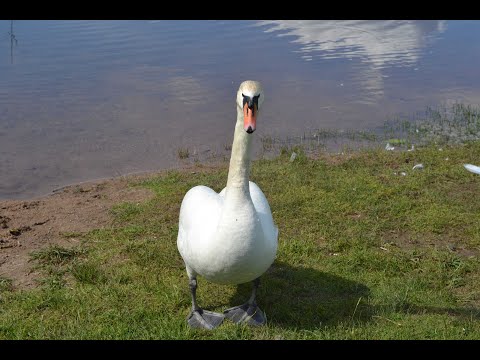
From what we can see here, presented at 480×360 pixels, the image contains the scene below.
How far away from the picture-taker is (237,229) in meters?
4.19

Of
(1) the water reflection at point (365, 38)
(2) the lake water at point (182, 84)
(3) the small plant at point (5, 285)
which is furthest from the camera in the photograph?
(1) the water reflection at point (365, 38)

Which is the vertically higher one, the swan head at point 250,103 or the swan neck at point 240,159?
the swan head at point 250,103

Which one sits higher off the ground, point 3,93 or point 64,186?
point 3,93

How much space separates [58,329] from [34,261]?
143 centimetres

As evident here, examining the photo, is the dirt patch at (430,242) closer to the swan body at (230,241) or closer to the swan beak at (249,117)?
the swan body at (230,241)

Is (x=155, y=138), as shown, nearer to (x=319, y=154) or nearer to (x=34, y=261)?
(x=319, y=154)

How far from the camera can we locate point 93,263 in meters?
5.70

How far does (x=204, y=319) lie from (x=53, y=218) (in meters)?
3.06

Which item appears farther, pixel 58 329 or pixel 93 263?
pixel 93 263

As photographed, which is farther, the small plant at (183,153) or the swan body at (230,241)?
the small plant at (183,153)

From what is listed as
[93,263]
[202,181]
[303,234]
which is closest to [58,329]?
[93,263]

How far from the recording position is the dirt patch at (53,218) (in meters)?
5.89

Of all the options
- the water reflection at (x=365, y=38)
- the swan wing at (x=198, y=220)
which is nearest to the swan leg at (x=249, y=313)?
the swan wing at (x=198, y=220)

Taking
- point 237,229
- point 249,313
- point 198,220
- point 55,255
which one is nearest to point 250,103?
point 237,229
